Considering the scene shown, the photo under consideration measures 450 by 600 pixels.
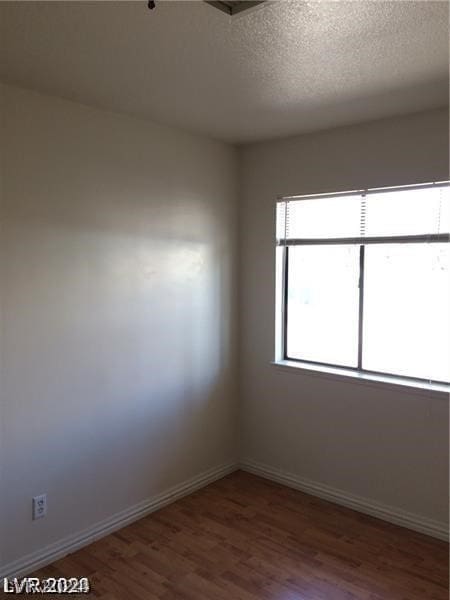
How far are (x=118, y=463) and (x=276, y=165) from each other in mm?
2327

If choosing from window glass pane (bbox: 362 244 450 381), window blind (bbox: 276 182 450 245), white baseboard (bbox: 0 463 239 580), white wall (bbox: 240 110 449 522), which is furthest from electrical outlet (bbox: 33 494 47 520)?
window blind (bbox: 276 182 450 245)

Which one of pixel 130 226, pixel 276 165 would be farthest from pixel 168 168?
pixel 276 165

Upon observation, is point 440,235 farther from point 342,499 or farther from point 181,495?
point 181,495

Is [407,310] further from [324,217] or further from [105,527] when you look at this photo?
[105,527]

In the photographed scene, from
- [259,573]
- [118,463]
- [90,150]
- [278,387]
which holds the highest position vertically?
[90,150]

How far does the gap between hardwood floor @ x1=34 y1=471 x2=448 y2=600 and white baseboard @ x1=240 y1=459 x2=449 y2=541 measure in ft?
0.20

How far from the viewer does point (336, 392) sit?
3.38m

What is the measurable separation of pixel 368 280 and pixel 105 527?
228 cm

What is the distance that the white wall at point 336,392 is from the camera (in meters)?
2.97

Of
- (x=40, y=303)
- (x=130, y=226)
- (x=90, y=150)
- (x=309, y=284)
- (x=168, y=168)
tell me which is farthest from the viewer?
(x=309, y=284)

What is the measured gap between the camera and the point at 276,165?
11.9ft

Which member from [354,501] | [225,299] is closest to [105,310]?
[225,299]

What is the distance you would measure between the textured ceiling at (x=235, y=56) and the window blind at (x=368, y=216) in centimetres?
51

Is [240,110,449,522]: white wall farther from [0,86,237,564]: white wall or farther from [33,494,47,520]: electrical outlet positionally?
[33,494,47,520]: electrical outlet
